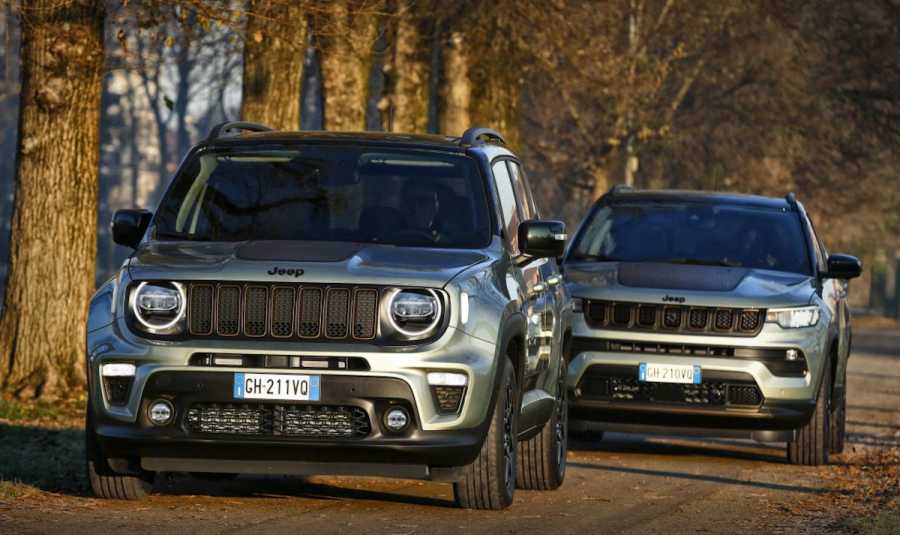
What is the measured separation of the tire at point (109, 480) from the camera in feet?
28.1

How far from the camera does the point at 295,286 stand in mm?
8062

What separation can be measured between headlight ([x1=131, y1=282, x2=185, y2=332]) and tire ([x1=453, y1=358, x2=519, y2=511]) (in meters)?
1.59

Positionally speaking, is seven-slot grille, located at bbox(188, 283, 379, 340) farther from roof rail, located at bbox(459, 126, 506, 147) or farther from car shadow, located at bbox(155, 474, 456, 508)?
roof rail, located at bbox(459, 126, 506, 147)

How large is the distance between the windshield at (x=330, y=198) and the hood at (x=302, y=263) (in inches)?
14.1

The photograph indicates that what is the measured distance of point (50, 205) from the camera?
1439cm

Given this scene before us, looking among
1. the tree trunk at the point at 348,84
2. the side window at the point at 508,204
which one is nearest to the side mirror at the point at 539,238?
the side window at the point at 508,204

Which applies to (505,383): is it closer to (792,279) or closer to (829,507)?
(829,507)

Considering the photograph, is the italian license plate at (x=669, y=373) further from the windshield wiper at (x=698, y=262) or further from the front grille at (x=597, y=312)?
the windshield wiper at (x=698, y=262)

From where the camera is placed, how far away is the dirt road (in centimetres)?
818

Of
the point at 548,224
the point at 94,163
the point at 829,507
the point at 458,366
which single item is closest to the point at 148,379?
the point at 458,366

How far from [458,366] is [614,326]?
4.13 metres

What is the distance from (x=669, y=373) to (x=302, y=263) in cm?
438

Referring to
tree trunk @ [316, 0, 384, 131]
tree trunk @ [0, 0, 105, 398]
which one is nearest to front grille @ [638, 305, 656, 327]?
tree trunk @ [0, 0, 105, 398]

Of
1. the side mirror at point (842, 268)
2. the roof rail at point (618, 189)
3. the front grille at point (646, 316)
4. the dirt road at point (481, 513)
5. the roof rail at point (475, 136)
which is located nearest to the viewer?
the dirt road at point (481, 513)
